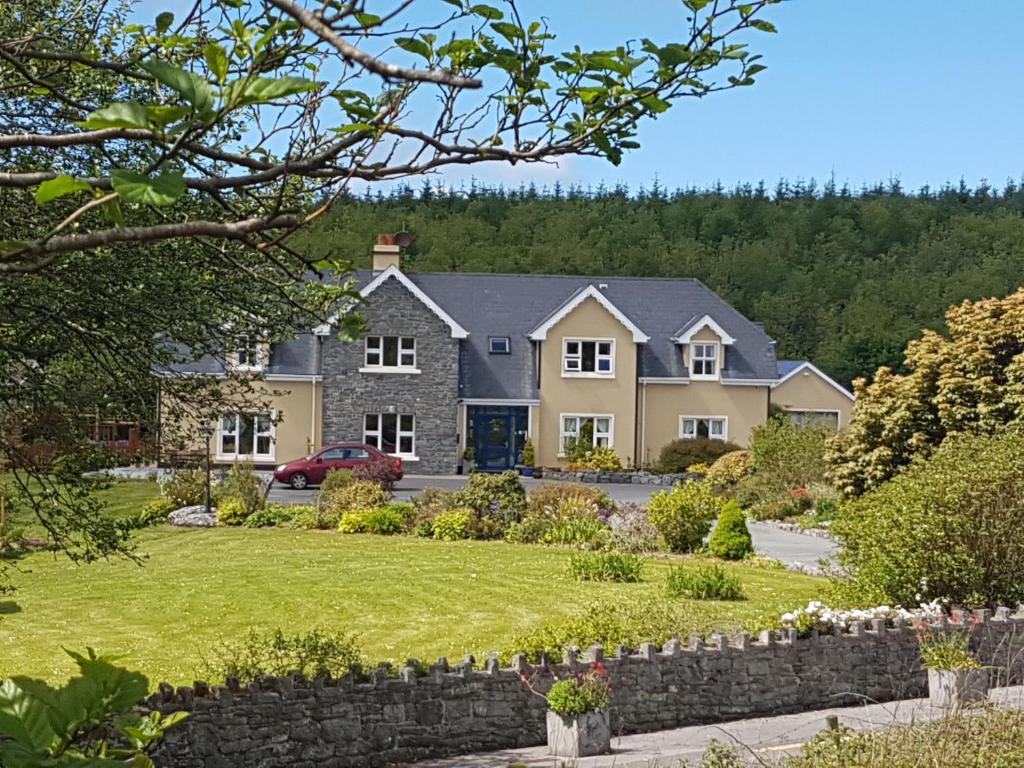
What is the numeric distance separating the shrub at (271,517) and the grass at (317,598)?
2.83 m

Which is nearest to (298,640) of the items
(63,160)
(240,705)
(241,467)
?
(240,705)

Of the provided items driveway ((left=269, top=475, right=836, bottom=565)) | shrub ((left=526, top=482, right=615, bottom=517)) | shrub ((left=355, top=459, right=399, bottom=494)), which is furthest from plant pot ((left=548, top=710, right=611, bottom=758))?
shrub ((left=355, top=459, right=399, bottom=494))

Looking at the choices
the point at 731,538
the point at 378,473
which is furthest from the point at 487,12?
the point at 378,473

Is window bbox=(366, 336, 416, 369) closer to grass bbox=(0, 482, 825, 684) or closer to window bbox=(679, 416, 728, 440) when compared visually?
window bbox=(679, 416, 728, 440)

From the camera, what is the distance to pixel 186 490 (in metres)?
31.8

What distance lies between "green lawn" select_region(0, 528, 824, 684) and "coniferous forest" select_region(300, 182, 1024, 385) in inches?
2048

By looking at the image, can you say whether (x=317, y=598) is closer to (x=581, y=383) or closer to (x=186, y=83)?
(x=186, y=83)

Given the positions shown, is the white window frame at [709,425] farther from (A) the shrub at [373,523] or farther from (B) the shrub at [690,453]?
A: (A) the shrub at [373,523]

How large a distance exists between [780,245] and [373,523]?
87901 mm

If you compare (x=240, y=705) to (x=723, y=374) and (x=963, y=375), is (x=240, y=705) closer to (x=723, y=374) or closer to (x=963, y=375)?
(x=963, y=375)

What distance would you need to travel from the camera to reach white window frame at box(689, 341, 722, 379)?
153ft

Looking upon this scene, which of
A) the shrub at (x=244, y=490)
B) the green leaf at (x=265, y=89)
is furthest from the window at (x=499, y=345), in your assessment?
the green leaf at (x=265, y=89)

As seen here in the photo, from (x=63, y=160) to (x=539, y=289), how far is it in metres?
40.0

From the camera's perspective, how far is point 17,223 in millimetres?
8242
